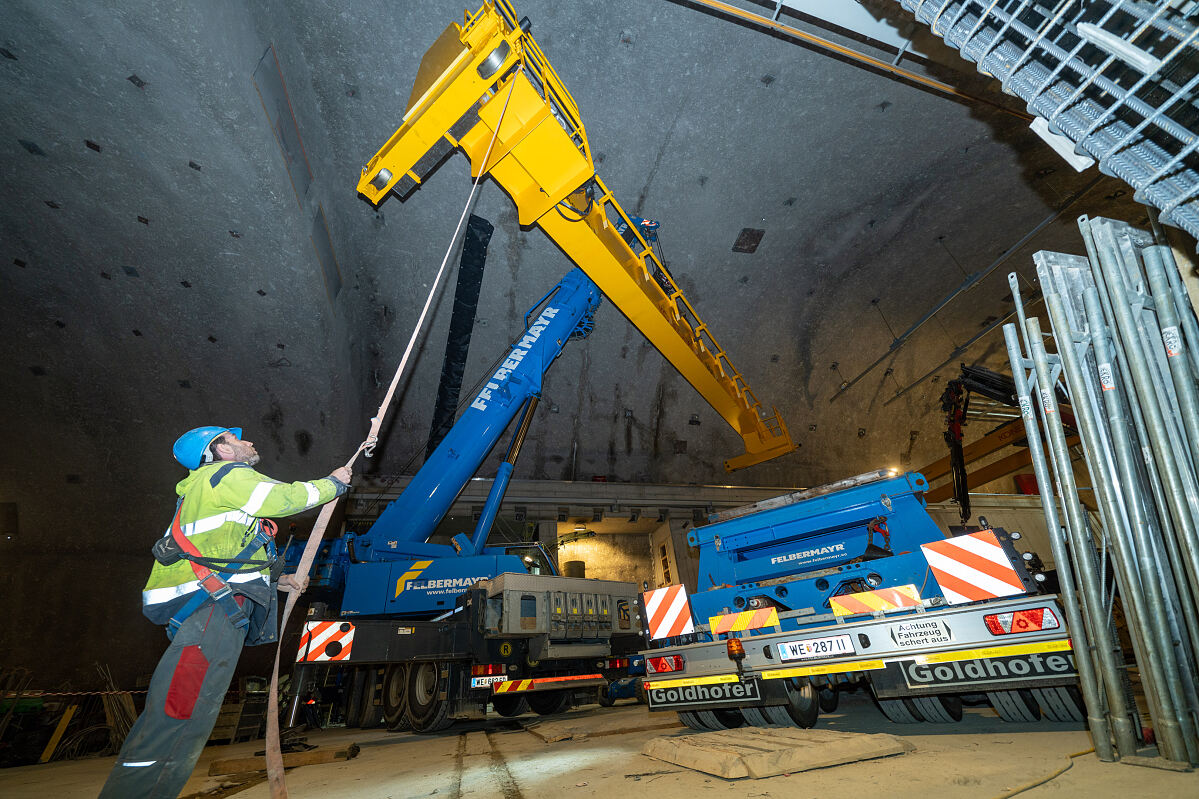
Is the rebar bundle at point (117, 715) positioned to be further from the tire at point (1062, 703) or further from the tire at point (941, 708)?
the tire at point (1062, 703)

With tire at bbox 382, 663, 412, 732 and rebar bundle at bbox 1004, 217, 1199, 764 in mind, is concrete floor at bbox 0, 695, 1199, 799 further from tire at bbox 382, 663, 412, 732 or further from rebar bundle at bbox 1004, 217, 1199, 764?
tire at bbox 382, 663, 412, 732

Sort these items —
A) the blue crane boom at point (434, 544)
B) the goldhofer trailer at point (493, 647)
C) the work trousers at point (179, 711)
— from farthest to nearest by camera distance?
the blue crane boom at point (434, 544) < the goldhofer trailer at point (493, 647) < the work trousers at point (179, 711)

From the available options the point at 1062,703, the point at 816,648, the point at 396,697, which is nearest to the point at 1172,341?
the point at 1062,703

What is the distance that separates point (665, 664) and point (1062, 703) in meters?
2.60

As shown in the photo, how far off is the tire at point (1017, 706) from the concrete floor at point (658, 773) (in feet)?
0.26

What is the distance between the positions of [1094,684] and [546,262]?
7.98m

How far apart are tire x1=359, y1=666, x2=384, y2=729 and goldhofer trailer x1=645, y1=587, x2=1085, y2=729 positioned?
5501 mm

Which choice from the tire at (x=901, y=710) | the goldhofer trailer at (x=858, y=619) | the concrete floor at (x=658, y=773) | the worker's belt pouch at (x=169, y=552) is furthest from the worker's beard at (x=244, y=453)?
the tire at (x=901, y=710)

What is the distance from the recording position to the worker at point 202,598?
2.26 m

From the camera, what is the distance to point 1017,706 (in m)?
3.71

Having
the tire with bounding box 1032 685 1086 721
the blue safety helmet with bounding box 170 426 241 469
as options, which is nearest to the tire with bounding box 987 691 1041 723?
the tire with bounding box 1032 685 1086 721

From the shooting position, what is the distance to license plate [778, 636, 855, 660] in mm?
3615

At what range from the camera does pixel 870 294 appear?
34.1 feet

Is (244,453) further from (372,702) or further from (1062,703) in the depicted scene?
(372,702)
